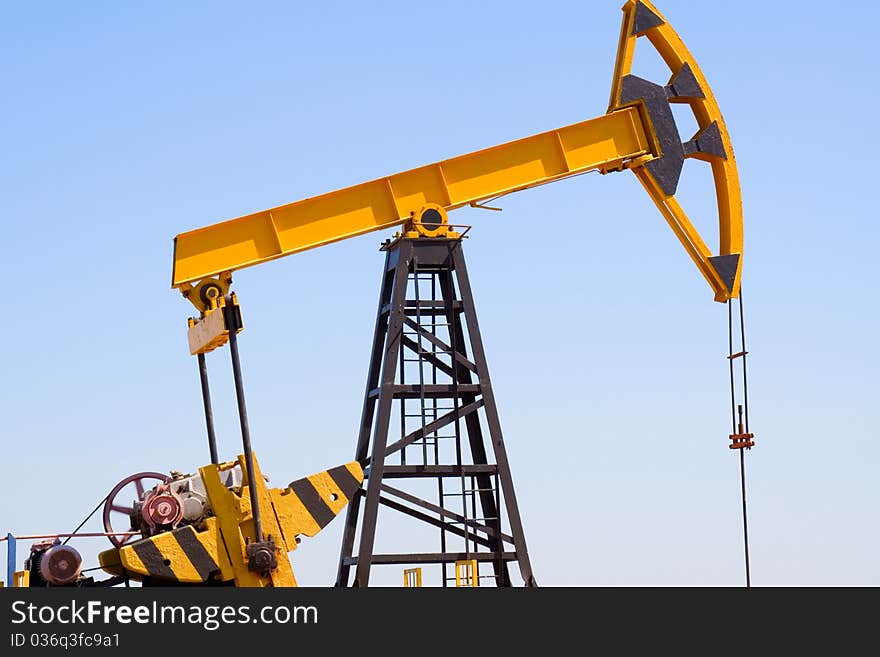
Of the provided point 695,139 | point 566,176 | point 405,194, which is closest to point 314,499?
point 405,194

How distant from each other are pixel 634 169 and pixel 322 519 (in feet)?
18.7

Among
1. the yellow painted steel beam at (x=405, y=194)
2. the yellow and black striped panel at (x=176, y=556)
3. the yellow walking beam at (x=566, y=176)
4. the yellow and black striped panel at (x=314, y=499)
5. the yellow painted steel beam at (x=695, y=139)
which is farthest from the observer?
the yellow painted steel beam at (x=695, y=139)

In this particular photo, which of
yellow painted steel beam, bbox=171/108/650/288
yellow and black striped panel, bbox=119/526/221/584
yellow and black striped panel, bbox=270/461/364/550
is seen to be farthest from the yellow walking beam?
yellow and black striped panel, bbox=119/526/221/584

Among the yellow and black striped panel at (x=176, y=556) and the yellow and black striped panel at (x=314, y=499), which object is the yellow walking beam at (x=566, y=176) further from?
the yellow and black striped panel at (x=176, y=556)

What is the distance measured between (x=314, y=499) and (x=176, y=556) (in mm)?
1566

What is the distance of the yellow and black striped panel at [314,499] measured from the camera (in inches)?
607

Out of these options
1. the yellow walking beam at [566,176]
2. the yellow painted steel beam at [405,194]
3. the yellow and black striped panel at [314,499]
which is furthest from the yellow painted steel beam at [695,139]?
the yellow and black striped panel at [314,499]

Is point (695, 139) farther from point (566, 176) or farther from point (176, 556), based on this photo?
point (176, 556)

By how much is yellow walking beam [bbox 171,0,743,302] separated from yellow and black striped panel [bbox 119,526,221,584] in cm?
248

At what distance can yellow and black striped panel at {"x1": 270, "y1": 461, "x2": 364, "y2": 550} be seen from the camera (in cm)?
1541

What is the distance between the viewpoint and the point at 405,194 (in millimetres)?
17016

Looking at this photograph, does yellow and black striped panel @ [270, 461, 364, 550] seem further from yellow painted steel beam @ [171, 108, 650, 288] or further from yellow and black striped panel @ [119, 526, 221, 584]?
yellow painted steel beam @ [171, 108, 650, 288]

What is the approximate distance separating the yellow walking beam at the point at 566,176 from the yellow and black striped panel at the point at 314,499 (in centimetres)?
214

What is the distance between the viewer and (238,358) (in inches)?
588
